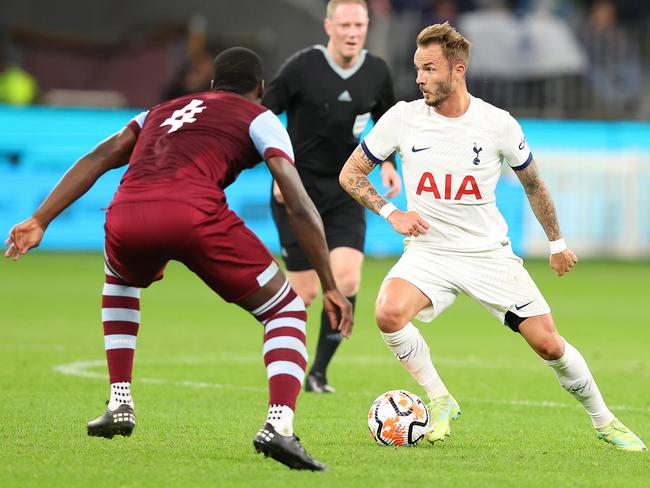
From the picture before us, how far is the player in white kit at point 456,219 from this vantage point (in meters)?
7.21

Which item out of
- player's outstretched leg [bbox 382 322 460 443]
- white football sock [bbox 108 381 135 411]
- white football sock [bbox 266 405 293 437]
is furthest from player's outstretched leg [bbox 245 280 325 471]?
player's outstretched leg [bbox 382 322 460 443]

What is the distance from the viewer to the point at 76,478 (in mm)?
5895

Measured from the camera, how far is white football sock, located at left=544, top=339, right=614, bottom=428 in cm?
720

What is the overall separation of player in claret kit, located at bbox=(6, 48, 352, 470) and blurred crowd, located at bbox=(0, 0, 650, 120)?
1529 centimetres

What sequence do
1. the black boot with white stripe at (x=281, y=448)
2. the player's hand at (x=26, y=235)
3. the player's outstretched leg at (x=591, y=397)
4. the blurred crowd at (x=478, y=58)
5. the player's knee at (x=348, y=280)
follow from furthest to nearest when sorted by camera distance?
the blurred crowd at (x=478, y=58) → the player's knee at (x=348, y=280) → the player's outstretched leg at (x=591, y=397) → the player's hand at (x=26, y=235) → the black boot with white stripe at (x=281, y=448)

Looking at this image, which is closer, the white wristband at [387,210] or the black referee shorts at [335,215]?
the white wristband at [387,210]

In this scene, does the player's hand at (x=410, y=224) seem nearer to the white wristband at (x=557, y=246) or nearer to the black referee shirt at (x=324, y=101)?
the white wristband at (x=557, y=246)

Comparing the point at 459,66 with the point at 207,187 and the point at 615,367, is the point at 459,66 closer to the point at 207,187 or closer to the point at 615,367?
the point at 207,187

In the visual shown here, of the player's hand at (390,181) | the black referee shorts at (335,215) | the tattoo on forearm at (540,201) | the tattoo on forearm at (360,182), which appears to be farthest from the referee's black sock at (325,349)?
the tattoo on forearm at (540,201)

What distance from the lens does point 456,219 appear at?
7.38 meters

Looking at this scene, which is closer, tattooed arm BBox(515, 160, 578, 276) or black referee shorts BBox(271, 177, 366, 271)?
tattooed arm BBox(515, 160, 578, 276)

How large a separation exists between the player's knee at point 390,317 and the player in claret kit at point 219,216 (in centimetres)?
102

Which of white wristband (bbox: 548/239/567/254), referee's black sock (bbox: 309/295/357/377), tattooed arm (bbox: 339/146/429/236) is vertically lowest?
referee's black sock (bbox: 309/295/357/377)

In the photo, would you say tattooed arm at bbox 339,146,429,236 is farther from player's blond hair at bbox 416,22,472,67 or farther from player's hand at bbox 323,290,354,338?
player's hand at bbox 323,290,354,338
